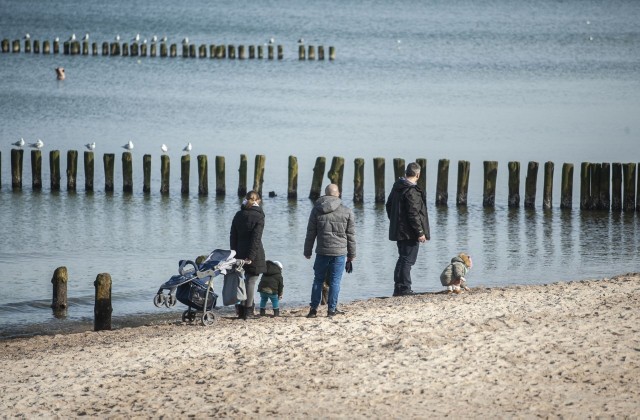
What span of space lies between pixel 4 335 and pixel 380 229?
37.4 feet

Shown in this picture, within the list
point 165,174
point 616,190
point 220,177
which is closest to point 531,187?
point 616,190

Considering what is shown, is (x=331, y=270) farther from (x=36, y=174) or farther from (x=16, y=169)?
(x=16, y=169)

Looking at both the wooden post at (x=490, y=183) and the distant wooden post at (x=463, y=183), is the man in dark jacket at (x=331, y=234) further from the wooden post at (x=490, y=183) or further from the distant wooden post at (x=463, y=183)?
the wooden post at (x=490, y=183)

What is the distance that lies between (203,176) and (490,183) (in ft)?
23.6

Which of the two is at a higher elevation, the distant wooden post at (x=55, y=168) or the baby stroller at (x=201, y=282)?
the distant wooden post at (x=55, y=168)

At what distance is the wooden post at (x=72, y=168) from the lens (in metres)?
30.6

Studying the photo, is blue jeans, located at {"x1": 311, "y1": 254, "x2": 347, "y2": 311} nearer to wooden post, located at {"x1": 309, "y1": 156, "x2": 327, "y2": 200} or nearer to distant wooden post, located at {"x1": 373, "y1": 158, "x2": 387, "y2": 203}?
distant wooden post, located at {"x1": 373, "y1": 158, "x2": 387, "y2": 203}

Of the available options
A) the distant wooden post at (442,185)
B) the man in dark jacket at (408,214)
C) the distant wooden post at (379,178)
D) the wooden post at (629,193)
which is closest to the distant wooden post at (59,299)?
the man in dark jacket at (408,214)

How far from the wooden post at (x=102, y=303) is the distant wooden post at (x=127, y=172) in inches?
547

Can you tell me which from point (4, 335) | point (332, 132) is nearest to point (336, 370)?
point (4, 335)

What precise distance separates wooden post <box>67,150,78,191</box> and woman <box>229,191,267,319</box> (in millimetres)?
16205

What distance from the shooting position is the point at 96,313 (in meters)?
16.8

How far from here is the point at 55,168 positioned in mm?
31109

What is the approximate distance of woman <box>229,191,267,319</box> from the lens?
15094 mm
